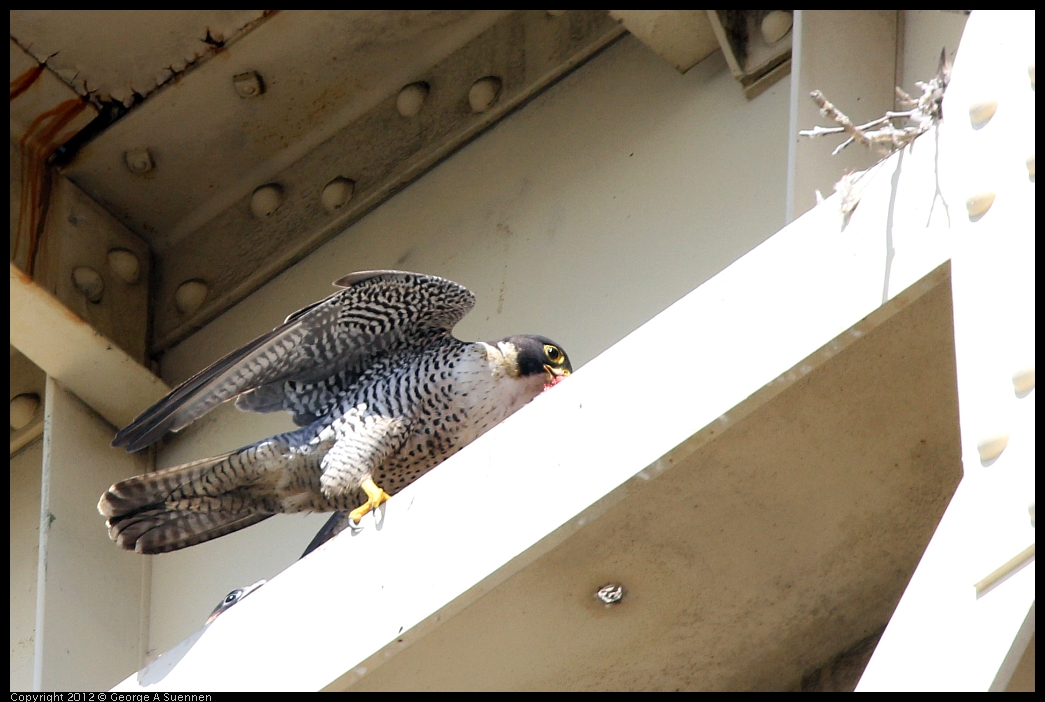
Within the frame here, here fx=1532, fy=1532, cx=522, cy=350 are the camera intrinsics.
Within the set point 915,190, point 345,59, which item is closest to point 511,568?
point 915,190

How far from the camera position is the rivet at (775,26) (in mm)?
4820

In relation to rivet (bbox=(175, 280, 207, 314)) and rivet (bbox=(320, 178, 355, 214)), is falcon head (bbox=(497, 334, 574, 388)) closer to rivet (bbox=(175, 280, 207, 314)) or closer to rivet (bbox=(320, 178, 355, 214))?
rivet (bbox=(320, 178, 355, 214))

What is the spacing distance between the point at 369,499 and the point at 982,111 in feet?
6.78

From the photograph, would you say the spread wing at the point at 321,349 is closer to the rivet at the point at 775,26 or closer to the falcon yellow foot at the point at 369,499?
the falcon yellow foot at the point at 369,499

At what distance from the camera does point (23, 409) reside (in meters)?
6.09

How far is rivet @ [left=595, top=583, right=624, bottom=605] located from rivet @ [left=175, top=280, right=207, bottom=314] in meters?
3.34

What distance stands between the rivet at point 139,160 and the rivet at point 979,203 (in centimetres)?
411

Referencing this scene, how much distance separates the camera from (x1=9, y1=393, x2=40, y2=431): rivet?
606 centimetres

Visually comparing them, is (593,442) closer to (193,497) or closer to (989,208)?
(989,208)

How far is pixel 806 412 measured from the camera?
8.47 feet

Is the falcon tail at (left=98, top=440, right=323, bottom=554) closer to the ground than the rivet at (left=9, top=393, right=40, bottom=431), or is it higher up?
closer to the ground

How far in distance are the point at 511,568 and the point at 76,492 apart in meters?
3.02

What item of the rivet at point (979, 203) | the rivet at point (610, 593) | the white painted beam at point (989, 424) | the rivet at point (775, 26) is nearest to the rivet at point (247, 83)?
the rivet at point (775, 26)

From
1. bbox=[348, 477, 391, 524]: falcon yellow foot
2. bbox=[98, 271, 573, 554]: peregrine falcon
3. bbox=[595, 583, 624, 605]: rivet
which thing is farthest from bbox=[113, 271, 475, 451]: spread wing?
bbox=[595, 583, 624, 605]: rivet
